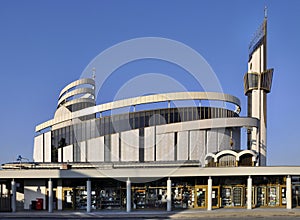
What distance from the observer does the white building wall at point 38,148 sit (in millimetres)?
56097

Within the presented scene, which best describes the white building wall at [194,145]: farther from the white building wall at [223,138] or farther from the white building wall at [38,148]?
the white building wall at [38,148]

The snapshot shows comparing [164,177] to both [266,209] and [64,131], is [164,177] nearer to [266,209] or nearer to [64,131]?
[266,209]

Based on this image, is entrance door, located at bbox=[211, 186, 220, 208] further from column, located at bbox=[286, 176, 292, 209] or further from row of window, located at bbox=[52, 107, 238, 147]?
row of window, located at bbox=[52, 107, 238, 147]

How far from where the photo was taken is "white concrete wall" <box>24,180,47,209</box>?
31.5m

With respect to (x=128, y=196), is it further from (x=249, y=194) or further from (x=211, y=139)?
(x=211, y=139)

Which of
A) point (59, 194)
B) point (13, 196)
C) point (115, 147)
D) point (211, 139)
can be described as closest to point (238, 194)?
point (211, 139)

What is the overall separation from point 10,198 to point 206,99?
24.2 metres

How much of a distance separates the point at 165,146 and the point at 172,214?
17.6 meters

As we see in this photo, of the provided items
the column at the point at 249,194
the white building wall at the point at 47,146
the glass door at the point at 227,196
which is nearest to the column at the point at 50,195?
the glass door at the point at 227,196

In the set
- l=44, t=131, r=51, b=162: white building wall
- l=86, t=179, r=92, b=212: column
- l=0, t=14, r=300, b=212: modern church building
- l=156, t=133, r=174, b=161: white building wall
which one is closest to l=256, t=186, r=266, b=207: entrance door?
l=0, t=14, r=300, b=212: modern church building

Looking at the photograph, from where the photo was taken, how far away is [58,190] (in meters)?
31.2

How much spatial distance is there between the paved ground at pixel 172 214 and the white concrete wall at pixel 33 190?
76.6 inches

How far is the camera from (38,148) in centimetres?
5734

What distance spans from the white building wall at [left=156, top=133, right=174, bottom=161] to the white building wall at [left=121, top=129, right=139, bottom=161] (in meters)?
2.39
